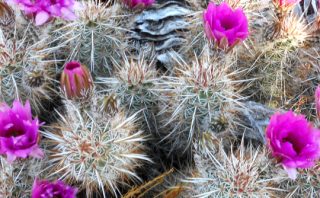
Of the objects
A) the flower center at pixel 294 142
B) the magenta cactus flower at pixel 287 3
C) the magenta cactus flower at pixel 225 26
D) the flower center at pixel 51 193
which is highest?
the magenta cactus flower at pixel 287 3

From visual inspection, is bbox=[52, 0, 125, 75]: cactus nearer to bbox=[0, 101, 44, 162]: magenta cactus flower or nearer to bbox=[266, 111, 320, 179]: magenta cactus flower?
bbox=[0, 101, 44, 162]: magenta cactus flower

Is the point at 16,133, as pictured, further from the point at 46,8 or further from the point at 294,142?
the point at 294,142

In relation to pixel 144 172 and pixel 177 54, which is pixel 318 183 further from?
pixel 177 54

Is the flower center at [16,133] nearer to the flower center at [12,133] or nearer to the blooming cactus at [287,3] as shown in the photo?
the flower center at [12,133]

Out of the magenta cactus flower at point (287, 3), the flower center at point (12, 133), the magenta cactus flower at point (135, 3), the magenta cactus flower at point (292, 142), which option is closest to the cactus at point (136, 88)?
the magenta cactus flower at point (135, 3)

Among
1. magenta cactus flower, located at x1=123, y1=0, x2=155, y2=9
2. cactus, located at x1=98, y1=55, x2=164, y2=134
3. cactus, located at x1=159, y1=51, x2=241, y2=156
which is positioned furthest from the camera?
magenta cactus flower, located at x1=123, y1=0, x2=155, y2=9

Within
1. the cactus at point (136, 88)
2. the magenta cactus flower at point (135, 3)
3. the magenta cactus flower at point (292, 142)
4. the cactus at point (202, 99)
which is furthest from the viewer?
the magenta cactus flower at point (135, 3)

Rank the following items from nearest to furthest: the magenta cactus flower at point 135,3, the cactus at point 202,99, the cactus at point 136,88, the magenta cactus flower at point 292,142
Result: 1. the magenta cactus flower at point 292,142
2. the cactus at point 202,99
3. the cactus at point 136,88
4. the magenta cactus flower at point 135,3

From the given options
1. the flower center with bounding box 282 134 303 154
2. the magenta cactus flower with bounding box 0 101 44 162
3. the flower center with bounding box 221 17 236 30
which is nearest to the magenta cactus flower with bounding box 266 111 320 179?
the flower center with bounding box 282 134 303 154
